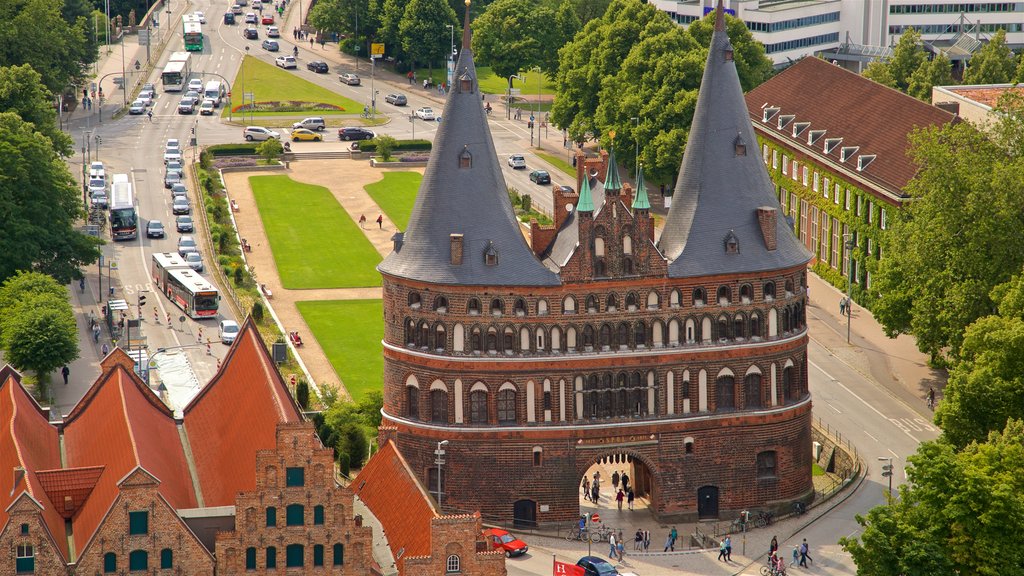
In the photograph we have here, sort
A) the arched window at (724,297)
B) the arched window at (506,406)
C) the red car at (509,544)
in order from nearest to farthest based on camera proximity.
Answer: the red car at (509,544), the arched window at (506,406), the arched window at (724,297)

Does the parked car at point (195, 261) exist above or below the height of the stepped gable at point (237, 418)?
below

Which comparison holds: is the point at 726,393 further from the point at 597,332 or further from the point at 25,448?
the point at 25,448

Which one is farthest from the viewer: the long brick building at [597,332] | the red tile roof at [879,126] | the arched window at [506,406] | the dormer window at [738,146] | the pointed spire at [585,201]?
the red tile roof at [879,126]

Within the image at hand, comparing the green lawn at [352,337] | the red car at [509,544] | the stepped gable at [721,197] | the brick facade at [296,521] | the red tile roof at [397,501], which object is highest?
the stepped gable at [721,197]

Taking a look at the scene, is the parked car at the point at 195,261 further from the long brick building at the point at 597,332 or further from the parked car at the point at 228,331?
the long brick building at the point at 597,332

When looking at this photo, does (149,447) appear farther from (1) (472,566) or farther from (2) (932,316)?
(2) (932,316)

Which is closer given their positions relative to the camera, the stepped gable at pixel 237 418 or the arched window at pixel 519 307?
the stepped gable at pixel 237 418

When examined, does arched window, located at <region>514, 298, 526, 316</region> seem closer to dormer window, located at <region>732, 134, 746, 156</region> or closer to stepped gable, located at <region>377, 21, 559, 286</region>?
stepped gable, located at <region>377, 21, 559, 286</region>

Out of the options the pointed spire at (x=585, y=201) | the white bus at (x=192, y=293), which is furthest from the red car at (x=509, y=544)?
the white bus at (x=192, y=293)
